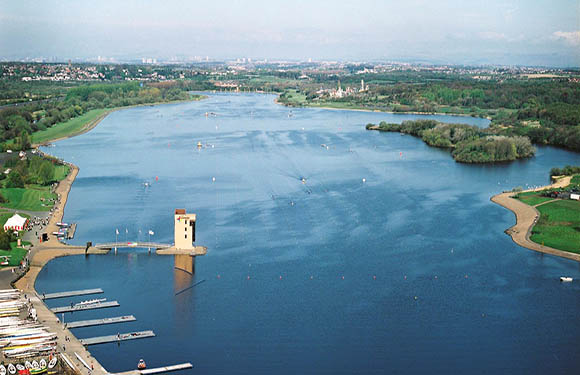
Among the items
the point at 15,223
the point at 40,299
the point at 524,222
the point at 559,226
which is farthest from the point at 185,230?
the point at 559,226

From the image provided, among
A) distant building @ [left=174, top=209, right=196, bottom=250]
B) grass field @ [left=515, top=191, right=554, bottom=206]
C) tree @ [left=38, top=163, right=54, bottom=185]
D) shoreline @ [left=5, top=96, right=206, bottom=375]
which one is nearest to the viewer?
shoreline @ [left=5, top=96, right=206, bottom=375]

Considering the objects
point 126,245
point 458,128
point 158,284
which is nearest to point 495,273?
point 158,284

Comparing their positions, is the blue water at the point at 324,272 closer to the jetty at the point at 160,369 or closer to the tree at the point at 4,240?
the jetty at the point at 160,369

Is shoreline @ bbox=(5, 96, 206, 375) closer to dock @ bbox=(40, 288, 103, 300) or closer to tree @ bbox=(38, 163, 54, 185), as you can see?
dock @ bbox=(40, 288, 103, 300)

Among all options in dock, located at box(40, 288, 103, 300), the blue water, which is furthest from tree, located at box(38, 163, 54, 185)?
dock, located at box(40, 288, 103, 300)

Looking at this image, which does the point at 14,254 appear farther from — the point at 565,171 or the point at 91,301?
the point at 565,171

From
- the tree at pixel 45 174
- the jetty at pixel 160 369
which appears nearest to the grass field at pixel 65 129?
the tree at pixel 45 174
